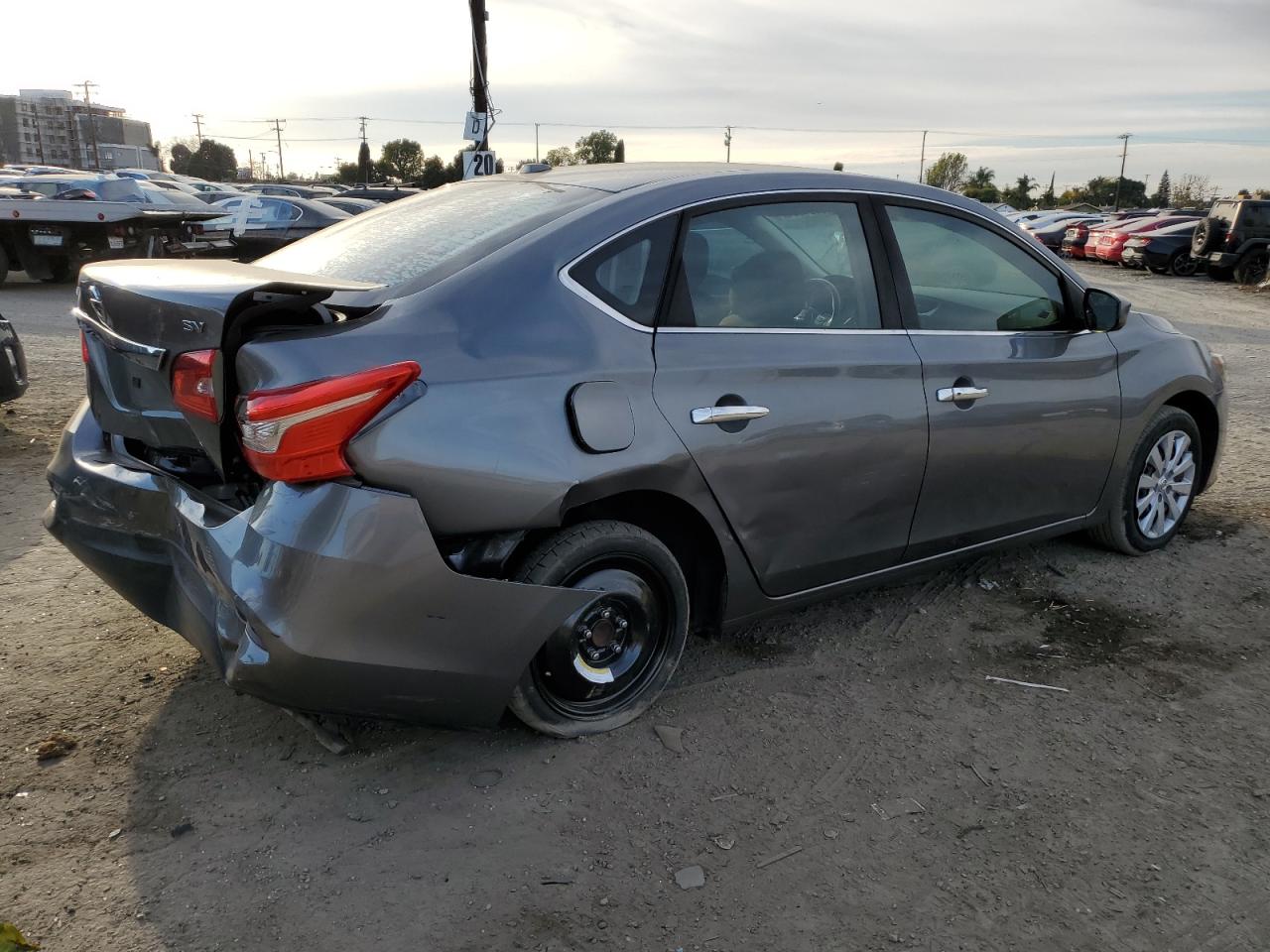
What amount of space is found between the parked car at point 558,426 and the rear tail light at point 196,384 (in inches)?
0.5

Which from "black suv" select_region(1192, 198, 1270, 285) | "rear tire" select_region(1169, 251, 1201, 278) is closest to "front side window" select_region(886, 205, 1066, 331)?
"black suv" select_region(1192, 198, 1270, 285)

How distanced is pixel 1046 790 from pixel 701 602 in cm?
117

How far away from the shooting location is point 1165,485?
15.6ft

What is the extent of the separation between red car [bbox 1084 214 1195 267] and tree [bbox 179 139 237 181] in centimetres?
7693

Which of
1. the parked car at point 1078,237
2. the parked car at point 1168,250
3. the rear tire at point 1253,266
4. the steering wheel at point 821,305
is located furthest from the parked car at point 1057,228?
the steering wheel at point 821,305

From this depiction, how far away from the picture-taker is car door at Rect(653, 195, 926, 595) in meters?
3.11

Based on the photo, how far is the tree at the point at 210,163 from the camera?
8706cm

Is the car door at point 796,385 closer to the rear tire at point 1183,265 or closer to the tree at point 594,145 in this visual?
the rear tire at point 1183,265

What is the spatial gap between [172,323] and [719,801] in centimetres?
197

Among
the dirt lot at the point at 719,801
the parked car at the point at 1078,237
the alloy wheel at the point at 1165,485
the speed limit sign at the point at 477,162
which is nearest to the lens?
the dirt lot at the point at 719,801

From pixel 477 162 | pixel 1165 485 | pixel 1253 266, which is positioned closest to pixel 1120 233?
pixel 1253 266

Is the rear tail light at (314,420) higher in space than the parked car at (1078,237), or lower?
higher

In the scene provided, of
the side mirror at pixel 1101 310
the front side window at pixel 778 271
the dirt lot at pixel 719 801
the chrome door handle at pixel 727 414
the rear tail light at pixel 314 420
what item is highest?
the front side window at pixel 778 271

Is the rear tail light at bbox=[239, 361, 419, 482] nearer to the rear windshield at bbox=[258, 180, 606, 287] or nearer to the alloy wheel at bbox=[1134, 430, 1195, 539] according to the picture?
the rear windshield at bbox=[258, 180, 606, 287]
